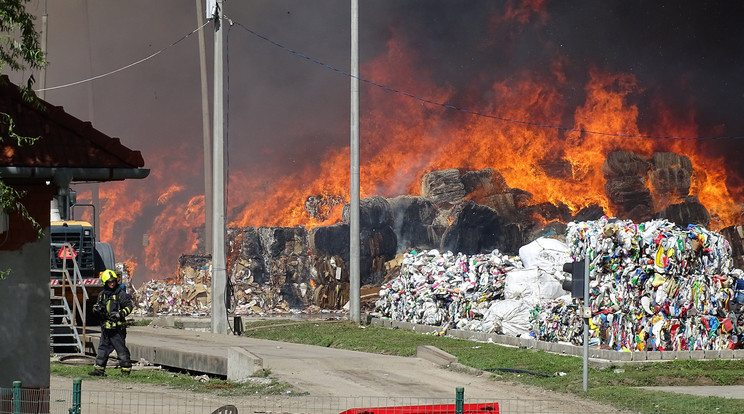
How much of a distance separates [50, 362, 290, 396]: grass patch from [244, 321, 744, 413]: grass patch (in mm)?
3838

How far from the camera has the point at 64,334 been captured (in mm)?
21797

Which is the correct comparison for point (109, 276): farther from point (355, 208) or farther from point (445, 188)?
point (445, 188)

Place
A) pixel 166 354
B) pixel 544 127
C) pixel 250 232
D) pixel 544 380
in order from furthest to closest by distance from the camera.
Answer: pixel 544 127 → pixel 250 232 → pixel 166 354 → pixel 544 380

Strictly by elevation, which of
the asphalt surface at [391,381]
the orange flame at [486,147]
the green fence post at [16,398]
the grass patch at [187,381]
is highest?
the orange flame at [486,147]

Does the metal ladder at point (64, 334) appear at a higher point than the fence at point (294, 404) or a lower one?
higher

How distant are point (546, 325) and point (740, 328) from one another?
3.81m

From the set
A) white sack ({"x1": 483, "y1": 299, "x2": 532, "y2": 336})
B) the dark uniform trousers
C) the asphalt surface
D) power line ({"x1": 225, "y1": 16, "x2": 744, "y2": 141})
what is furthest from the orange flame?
the dark uniform trousers

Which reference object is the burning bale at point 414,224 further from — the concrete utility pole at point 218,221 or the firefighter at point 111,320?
the firefighter at point 111,320

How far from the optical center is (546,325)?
2197 centimetres

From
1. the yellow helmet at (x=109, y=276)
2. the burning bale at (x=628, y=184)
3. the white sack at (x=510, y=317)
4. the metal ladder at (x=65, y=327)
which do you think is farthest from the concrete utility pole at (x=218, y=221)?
the burning bale at (x=628, y=184)

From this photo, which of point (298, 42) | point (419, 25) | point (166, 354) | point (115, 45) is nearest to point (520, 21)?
point (419, 25)

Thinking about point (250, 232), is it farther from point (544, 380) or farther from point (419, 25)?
point (544, 380)

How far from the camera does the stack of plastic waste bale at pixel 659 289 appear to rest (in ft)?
64.3

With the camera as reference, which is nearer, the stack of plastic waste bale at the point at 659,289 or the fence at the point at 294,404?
the fence at the point at 294,404
